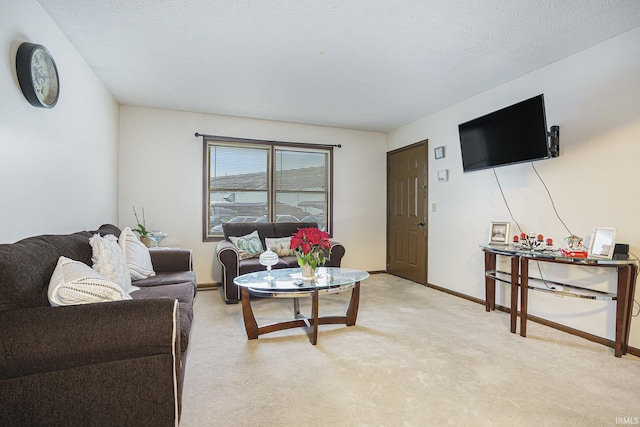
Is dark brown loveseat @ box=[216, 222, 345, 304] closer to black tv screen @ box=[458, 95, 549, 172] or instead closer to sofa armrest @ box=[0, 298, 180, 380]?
black tv screen @ box=[458, 95, 549, 172]

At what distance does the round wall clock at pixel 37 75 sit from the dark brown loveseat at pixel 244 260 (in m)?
2.01

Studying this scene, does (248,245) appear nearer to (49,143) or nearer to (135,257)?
(135,257)

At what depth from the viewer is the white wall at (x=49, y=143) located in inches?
69.2

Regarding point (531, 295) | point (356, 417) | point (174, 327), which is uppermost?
point (174, 327)

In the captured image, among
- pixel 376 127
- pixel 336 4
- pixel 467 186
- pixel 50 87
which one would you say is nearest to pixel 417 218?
pixel 467 186

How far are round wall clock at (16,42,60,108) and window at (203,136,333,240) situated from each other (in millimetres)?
2251

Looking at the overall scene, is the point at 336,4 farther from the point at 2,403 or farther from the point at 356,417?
the point at 2,403

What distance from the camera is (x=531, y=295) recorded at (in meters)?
3.13

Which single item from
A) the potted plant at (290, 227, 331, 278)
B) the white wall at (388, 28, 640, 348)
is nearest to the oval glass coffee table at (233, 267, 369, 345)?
the potted plant at (290, 227, 331, 278)

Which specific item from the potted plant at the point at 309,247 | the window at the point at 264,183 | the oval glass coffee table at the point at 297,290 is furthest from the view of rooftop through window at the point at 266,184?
the potted plant at the point at 309,247

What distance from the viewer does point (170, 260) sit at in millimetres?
3105

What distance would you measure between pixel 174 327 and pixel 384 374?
134cm

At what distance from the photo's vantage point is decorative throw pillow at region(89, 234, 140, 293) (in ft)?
6.93

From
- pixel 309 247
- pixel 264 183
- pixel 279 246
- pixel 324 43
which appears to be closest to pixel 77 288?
pixel 309 247
